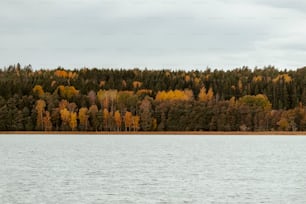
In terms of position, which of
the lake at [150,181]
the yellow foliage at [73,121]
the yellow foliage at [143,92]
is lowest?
the lake at [150,181]

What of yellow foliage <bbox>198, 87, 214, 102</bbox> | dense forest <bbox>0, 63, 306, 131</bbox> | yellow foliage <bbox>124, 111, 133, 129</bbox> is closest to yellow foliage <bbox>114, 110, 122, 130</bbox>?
dense forest <bbox>0, 63, 306, 131</bbox>

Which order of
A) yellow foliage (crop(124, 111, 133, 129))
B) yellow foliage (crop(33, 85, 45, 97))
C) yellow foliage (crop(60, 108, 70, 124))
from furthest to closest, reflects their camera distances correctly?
yellow foliage (crop(33, 85, 45, 97))
yellow foliage (crop(124, 111, 133, 129))
yellow foliage (crop(60, 108, 70, 124))


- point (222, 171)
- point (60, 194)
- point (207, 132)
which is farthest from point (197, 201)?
point (207, 132)

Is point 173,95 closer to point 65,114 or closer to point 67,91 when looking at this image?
point 67,91

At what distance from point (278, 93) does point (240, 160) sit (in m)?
126

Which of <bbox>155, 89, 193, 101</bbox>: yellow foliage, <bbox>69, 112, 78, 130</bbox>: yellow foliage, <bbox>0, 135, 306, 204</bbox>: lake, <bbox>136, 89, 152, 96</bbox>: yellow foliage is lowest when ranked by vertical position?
<bbox>0, 135, 306, 204</bbox>: lake

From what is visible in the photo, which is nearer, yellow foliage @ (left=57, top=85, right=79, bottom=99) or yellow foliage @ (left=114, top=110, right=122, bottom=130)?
yellow foliage @ (left=114, top=110, right=122, bottom=130)

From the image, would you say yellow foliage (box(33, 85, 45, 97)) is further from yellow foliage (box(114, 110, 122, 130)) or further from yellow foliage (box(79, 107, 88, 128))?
yellow foliage (box(114, 110, 122, 130))

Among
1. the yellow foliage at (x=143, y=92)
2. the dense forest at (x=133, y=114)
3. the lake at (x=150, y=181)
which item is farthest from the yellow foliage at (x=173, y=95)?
the lake at (x=150, y=181)

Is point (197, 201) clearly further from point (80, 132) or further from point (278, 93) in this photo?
point (278, 93)

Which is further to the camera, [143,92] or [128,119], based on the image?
[143,92]

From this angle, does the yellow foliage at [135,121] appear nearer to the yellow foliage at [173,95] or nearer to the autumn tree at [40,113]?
the yellow foliage at [173,95]

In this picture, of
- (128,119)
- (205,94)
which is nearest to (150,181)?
(128,119)

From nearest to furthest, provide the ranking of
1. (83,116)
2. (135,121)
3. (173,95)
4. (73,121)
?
1. (83,116)
2. (73,121)
3. (135,121)
4. (173,95)
